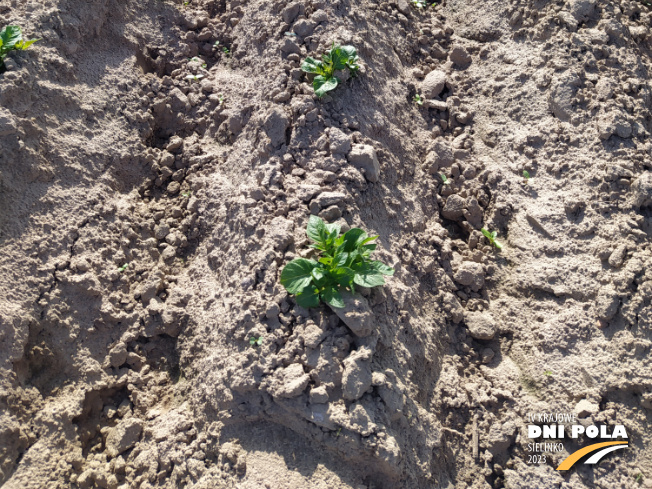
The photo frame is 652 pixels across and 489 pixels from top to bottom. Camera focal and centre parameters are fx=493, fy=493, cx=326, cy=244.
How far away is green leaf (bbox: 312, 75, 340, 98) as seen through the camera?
2787mm

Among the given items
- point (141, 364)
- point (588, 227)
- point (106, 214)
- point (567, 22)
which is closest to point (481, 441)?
point (588, 227)

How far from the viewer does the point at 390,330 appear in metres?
2.46

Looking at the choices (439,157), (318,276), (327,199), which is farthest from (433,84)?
(318,276)

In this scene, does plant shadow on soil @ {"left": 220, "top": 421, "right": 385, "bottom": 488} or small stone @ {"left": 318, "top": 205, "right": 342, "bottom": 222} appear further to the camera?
small stone @ {"left": 318, "top": 205, "right": 342, "bottom": 222}

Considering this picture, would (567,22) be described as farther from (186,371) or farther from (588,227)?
(186,371)

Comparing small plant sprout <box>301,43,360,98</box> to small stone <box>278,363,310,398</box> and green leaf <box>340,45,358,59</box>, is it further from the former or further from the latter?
small stone <box>278,363,310,398</box>

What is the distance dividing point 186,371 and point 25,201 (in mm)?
1280

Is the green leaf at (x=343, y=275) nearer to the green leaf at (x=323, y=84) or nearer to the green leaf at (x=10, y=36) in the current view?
the green leaf at (x=323, y=84)

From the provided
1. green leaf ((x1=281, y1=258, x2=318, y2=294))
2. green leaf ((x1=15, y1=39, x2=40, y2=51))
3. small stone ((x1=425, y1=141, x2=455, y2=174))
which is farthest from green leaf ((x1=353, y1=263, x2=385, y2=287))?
green leaf ((x1=15, y1=39, x2=40, y2=51))

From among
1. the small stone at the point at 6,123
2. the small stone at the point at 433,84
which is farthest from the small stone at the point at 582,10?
the small stone at the point at 6,123

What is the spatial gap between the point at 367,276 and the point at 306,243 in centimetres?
36

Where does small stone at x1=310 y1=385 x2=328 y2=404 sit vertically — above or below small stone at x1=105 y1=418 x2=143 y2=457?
above

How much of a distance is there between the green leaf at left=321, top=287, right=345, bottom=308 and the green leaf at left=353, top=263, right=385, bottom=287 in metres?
0.11

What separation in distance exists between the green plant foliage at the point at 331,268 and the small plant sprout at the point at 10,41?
1994 millimetres
